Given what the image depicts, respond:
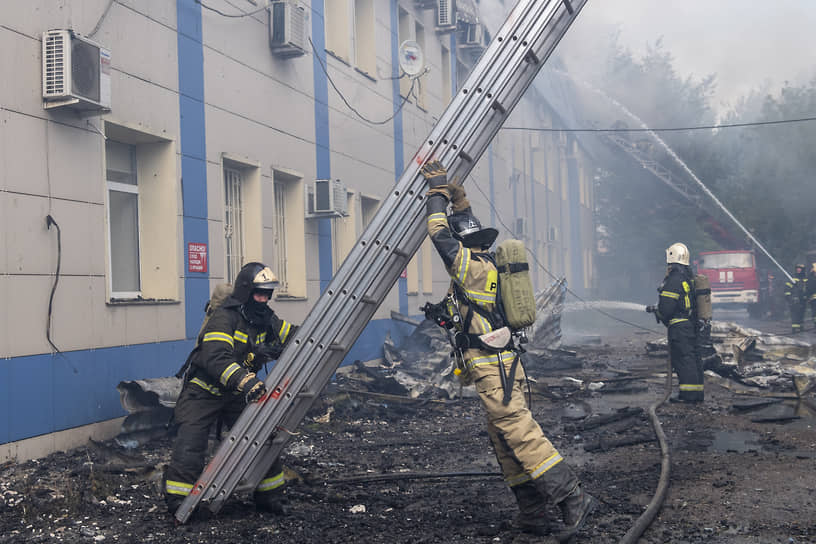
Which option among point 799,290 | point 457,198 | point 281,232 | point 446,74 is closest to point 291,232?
point 281,232

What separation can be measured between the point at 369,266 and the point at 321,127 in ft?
23.2

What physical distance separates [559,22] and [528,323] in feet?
6.31

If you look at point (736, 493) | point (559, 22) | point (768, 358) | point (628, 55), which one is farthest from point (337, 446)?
point (628, 55)

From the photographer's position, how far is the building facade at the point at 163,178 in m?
6.11

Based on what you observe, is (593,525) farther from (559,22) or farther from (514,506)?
(559,22)

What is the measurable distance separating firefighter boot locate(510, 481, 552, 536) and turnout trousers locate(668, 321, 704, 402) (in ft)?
17.1

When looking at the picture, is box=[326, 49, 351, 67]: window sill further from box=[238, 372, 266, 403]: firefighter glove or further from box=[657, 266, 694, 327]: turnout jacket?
box=[238, 372, 266, 403]: firefighter glove

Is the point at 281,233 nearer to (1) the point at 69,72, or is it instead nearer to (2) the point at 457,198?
(1) the point at 69,72

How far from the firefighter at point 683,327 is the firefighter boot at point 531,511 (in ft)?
17.1

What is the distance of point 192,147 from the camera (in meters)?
8.36

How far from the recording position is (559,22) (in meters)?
4.96

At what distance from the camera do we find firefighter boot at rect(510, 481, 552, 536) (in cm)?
459

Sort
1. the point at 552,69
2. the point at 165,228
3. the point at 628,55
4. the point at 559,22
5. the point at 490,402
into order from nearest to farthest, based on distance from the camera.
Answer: the point at 490,402 → the point at 559,22 → the point at 165,228 → the point at 552,69 → the point at 628,55

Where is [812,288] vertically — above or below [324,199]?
below
